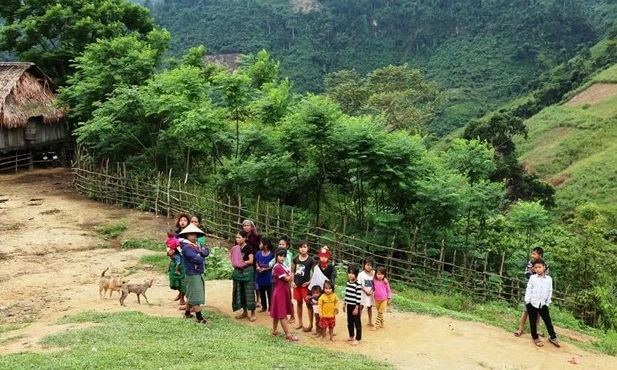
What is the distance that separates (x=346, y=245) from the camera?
12.8 metres

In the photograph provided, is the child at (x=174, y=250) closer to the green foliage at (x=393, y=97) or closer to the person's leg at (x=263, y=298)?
the person's leg at (x=263, y=298)

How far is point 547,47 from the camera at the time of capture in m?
68.6

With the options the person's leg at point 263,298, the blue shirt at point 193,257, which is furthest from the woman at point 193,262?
the person's leg at point 263,298

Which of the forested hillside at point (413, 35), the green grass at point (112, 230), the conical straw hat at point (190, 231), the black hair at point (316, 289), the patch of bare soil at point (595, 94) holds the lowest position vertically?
the green grass at point (112, 230)

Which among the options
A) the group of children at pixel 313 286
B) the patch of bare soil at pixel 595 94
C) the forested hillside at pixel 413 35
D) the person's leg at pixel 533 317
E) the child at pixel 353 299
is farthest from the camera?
the forested hillside at pixel 413 35

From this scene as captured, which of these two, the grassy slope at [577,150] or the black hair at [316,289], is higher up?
the grassy slope at [577,150]

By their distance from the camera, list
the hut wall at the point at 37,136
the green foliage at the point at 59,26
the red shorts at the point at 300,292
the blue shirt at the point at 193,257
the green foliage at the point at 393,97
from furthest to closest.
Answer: the green foliage at the point at 393,97, the green foliage at the point at 59,26, the hut wall at the point at 37,136, the red shorts at the point at 300,292, the blue shirt at the point at 193,257

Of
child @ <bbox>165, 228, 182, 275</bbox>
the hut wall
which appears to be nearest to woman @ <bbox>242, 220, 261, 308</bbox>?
child @ <bbox>165, 228, 182, 275</bbox>

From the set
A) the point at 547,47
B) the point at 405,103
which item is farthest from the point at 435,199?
the point at 547,47

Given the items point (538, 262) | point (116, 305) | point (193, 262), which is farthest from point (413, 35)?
point (193, 262)

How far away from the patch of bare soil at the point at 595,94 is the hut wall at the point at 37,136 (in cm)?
3683

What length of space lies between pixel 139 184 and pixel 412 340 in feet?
35.7

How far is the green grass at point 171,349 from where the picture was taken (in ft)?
20.5

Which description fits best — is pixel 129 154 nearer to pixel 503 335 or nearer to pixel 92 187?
pixel 92 187
